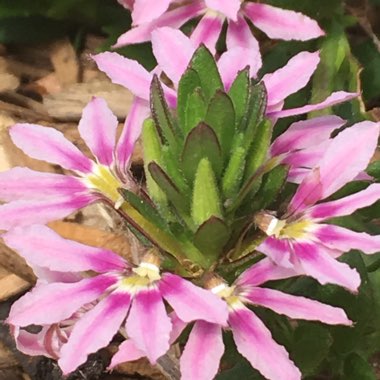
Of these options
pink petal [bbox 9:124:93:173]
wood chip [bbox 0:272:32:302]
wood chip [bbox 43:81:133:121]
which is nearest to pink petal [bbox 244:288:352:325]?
pink petal [bbox 9:124:93:173]

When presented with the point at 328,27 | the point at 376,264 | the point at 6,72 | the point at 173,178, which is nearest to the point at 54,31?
the point at 6,72

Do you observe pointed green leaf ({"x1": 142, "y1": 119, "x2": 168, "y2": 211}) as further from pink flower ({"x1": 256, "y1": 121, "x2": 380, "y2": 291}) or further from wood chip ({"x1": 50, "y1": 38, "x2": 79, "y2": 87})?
wood chip ({"x1": 50, "y1": 38, "x2": 79, "y2": 87})

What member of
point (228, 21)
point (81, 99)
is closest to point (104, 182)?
point (228, 21)

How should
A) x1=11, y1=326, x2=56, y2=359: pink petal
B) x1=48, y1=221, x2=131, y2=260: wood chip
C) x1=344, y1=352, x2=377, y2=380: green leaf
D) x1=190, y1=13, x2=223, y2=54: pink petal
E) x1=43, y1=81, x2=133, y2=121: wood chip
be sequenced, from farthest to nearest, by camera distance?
x1=43, y1=81, x2=133, y2=121: wood chip → x1=48, y1=221, x2=131, y2=260: wood chip → x1=190, y1=13, x2=223, y2=54: pink petal → x1=344, y1=352, x2=377, y2=380: green leaf → x1=11, y1=326, x2=56, y2=359: pink petal

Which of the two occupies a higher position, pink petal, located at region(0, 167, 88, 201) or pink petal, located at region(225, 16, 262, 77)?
pink petal, located at region(0, 167, 88, 201)

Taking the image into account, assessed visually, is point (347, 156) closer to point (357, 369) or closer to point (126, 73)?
point (126, 73)

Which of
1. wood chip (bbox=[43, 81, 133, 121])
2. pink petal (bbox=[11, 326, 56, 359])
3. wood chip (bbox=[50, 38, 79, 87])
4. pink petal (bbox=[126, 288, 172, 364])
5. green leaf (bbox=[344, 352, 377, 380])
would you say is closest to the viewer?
pink petal (bbox=[126, 288, 172, 364])

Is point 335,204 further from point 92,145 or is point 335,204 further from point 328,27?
point 328,27
